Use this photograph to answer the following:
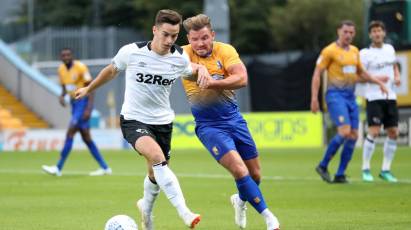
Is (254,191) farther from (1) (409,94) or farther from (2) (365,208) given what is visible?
(1) (409,94)

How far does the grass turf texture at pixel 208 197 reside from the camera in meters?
11.1

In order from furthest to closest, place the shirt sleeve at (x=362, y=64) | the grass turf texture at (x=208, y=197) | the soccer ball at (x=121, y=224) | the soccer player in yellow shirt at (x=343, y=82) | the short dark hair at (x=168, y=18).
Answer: the shirt sleeve at (x=362, y=64), the soccer player in yellow shirt at (x=343, y=82), the grass turf texture at (x=208, y=197), the short dark hair at (x=168, y=18), the soccer ball at (x=121, y=224)

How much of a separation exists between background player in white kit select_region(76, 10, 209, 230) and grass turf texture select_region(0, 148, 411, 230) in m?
1.32

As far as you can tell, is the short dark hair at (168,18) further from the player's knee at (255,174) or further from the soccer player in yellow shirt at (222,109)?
the player's knee at (255,174)

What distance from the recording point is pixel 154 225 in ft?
36.0

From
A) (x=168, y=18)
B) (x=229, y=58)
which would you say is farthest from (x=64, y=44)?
(x=168, y=18)

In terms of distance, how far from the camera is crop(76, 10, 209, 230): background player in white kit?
31.8ft

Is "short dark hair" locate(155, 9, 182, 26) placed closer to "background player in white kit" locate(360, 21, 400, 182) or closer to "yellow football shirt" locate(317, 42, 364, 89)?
"yellow football shirt" locate(317, 42, 364, 89)

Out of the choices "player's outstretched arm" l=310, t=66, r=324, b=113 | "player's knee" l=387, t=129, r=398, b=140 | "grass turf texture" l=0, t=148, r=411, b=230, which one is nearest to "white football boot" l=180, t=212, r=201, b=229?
"grass turf texture" l=0, t=148, r=411, b=230

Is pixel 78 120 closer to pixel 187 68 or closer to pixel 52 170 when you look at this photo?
pixel 52 170

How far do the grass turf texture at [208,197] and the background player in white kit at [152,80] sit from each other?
4.34 ft

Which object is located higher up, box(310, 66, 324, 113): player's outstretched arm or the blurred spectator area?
box(310, 66, 324, 113): player's outstretched arm

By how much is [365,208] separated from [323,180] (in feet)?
13.7

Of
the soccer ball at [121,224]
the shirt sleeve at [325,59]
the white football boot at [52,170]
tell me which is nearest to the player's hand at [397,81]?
the shirt sleeve at [325,59]
